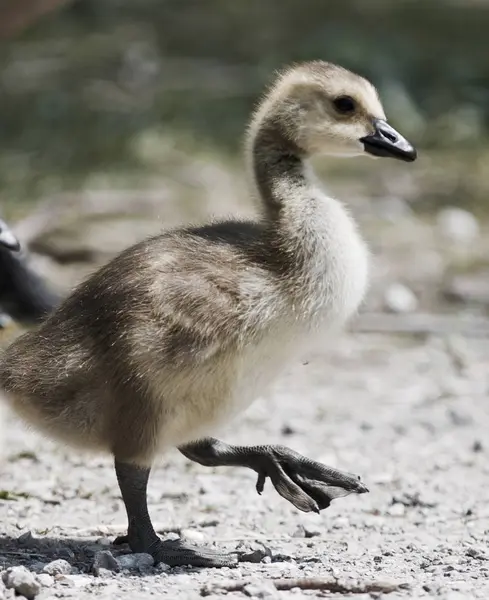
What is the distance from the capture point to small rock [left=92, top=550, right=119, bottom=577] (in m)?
3.77

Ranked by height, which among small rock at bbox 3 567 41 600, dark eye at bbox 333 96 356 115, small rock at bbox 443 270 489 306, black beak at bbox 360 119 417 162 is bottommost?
small rock at bbox 3 567 41 600

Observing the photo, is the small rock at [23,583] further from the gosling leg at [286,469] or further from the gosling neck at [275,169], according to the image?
the gosling neck at [275,169]

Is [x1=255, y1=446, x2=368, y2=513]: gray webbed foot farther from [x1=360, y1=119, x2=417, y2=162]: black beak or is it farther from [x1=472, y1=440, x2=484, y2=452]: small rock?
[x1=472, y1=440, x2=484, y2=452]: small rock

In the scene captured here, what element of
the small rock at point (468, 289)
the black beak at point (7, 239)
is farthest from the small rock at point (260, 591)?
the small rock at point (468, 289)

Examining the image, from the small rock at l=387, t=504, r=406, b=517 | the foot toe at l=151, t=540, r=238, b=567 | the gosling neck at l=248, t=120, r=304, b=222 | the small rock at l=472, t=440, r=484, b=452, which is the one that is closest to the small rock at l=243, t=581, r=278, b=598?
the foot toe at l=151, t=540, r=238, b=567

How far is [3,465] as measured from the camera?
16.5 feet

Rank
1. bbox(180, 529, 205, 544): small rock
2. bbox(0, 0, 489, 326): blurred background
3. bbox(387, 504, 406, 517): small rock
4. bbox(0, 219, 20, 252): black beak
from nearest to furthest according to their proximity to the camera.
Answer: bbox(180, 529, 205, 544): small rock
bbox(387, 504, 406, 517): small rock
bbox(0, 219, 20, 252): black beak
bbox(0, 0, 489, 326): blurred background

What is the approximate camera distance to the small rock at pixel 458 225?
841 centimetres

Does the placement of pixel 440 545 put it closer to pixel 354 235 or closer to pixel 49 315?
pixel 354 235

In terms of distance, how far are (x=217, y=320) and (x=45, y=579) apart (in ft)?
2.50

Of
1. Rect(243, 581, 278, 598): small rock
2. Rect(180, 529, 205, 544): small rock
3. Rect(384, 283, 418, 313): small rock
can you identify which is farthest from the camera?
Rect(384, 283, 418, 313): small rock

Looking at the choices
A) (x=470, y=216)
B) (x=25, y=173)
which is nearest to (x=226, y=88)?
(x=25, y=173)

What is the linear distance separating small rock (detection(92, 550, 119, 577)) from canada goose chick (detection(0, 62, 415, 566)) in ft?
0.47

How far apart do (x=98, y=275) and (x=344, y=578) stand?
1077 millimetres
